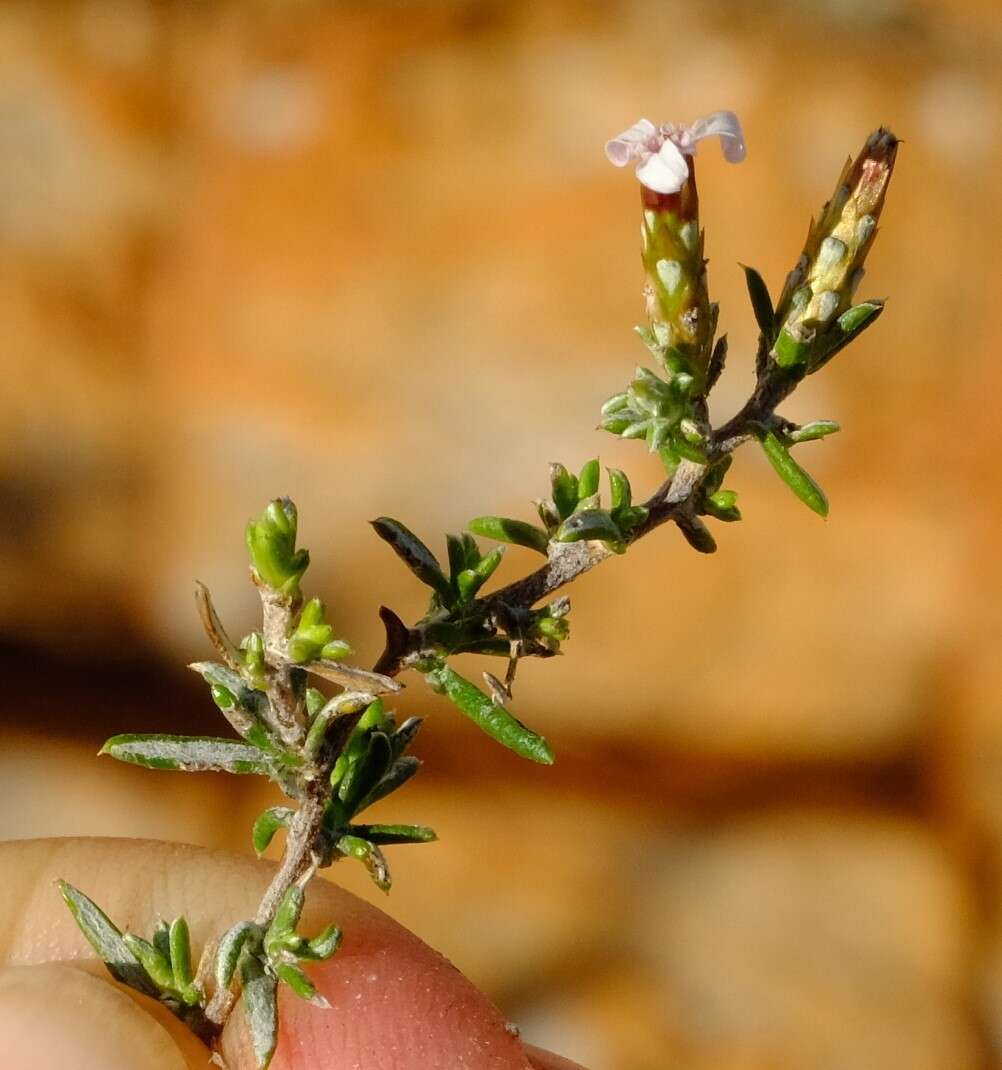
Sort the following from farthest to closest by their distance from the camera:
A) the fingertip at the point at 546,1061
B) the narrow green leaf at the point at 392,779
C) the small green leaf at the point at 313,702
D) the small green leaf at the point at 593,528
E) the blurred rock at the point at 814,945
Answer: the blurred rock at the point at 814,945 → the fingertip at the point at 546,1061 → the narrow green leaf at the point at 392,779 → the small green leaf at the point at 313,702 → the small green leaf at the point at 593,528

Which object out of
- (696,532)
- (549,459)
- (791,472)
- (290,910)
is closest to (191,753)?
(290,910)

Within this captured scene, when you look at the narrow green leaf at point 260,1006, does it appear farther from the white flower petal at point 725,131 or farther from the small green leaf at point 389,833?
the white flower petal at point 725,131

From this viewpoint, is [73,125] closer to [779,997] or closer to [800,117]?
[800,117]

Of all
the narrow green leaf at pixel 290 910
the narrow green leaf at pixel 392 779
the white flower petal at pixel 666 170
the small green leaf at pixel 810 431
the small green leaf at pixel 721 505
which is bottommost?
the narrow green leaf at pixel 290 910

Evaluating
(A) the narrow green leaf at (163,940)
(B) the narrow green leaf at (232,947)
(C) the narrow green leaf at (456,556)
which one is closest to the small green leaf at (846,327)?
(C) the narrow green leaf at (456,556)

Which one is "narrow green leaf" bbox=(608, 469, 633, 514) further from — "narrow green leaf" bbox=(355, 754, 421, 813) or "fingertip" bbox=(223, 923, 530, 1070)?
"fingertip" bbox=(223, 923, 530, 1070)

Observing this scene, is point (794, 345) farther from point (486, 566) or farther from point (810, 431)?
point (486, 566)
